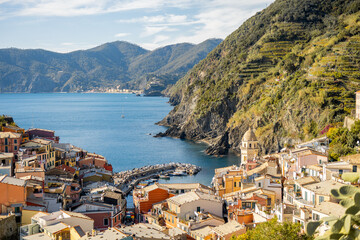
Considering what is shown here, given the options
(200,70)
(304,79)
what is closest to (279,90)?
(304,79)

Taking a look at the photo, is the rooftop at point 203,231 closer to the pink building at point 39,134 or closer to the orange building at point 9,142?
the orange building at point 9,142

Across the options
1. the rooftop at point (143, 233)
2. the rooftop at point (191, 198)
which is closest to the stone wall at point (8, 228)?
the rooftop at point (143, 233)

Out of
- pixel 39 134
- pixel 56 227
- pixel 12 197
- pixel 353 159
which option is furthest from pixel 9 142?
pixel 353 159

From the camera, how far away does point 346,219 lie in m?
4.75

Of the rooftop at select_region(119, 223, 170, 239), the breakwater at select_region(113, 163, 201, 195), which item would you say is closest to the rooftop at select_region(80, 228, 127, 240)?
the rooftop at select_region(119, 223, 170, 239)

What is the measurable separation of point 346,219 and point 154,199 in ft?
96.2

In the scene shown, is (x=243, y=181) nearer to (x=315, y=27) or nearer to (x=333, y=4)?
(x=315, y=27)

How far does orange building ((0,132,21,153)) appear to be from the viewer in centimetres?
3788

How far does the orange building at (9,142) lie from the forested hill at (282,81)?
1380 inches

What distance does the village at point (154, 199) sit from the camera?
22642 millimetres

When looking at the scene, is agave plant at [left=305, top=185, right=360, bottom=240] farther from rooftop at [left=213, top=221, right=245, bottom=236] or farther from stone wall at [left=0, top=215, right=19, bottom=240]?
stone wall at [left=0, top=215, right=19, bottom=240]

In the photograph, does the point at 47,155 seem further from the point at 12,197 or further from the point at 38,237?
the point at 38,237

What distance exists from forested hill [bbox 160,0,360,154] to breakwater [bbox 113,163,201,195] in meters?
12.5

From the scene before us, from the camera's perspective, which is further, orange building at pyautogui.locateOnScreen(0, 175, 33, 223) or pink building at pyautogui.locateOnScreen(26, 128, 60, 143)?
pink building at pyautogui.locateOnScreen(26, 128, 60, 143)
